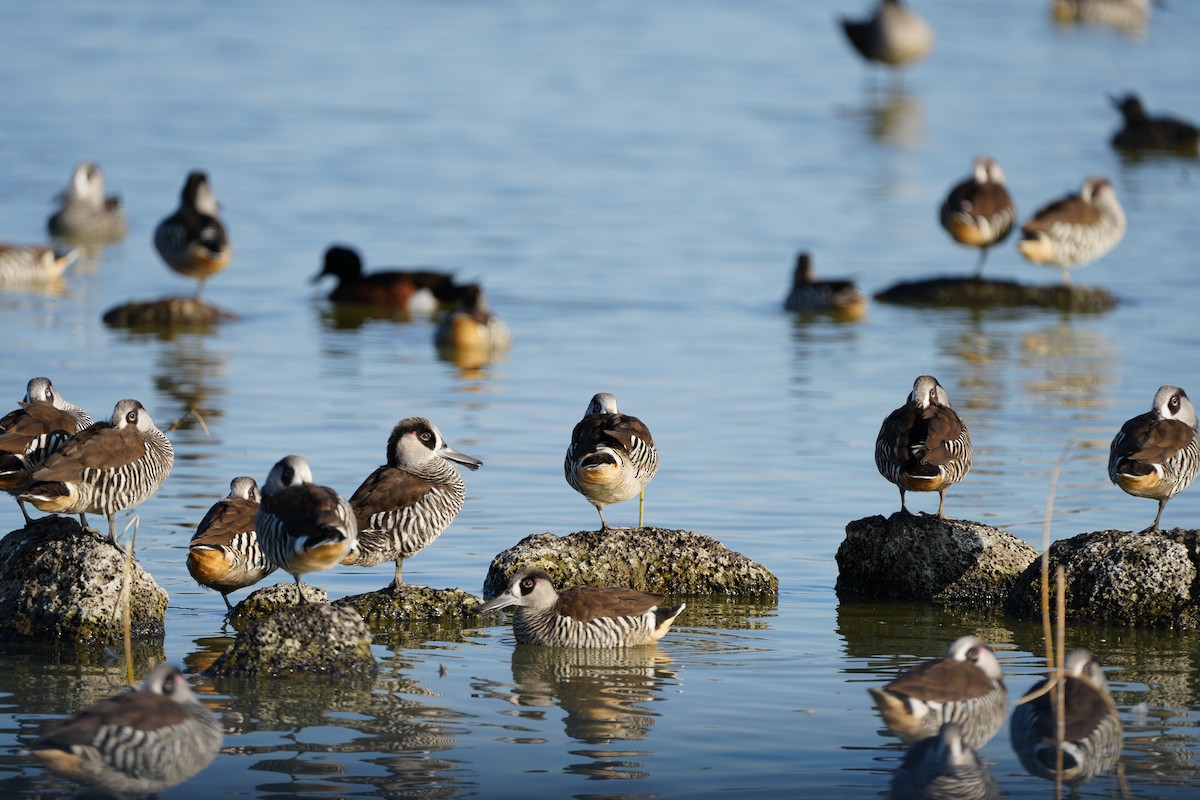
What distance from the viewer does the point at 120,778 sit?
7.84m

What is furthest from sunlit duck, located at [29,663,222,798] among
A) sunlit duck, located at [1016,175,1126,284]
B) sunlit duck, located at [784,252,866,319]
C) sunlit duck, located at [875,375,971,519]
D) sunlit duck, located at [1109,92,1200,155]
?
sunlit duck, located at [1109,92,1200,155]

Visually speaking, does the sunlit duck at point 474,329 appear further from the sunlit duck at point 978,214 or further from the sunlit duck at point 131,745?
the sunlit duck at point 131,745

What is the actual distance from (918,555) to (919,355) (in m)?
10.2

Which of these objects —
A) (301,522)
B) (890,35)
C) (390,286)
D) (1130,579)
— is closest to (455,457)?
(301,522)

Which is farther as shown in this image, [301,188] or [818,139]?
[818,139]

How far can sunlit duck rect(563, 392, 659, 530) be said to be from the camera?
1201 centimetres

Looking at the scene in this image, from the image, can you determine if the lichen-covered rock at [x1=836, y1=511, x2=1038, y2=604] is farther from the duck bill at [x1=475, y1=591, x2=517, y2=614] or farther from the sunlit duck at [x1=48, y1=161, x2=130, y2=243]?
the sunlit duck at [x1=48, y1=161, x2=130, y2=243]

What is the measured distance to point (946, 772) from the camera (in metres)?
8.11

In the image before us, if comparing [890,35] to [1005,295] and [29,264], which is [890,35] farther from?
[29,264]

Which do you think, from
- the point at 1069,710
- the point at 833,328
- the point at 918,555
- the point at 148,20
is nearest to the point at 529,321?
the point at 833,328

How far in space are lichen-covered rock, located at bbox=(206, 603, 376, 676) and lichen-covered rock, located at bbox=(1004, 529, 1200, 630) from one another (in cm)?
410

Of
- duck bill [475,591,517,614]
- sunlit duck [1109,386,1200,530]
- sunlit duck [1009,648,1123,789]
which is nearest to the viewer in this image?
sunlit duck [1009,648,1123,789]

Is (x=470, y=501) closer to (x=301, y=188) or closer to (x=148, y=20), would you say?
(x=301, y=188)

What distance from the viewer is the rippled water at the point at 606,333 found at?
31.4 feet
